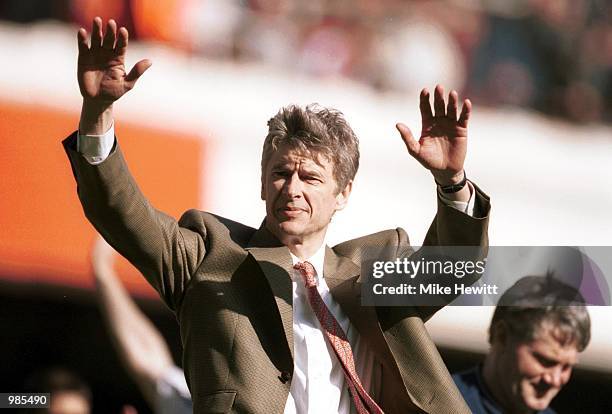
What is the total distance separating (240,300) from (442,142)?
0.49 meters

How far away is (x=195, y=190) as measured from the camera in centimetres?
404

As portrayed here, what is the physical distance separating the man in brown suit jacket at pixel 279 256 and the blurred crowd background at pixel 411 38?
1.74 m

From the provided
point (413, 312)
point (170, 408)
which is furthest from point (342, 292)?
point (170, 408)

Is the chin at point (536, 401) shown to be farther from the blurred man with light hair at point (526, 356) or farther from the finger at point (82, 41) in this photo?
the finger at point (82, 41)

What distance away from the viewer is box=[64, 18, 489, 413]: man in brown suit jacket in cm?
220

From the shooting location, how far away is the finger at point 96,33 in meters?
2.11

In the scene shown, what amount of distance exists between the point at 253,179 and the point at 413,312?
1786 mm

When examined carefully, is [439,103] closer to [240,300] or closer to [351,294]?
[351,294]

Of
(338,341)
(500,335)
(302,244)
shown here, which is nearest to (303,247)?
(302,244)

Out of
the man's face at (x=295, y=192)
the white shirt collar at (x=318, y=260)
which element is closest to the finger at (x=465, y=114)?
the man's face at (x=295, y=192)

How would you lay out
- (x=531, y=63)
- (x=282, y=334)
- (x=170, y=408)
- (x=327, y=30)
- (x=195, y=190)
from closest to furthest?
(x=282, y=334), (x=170, y=408), (x=195, y=190), (x=327, y=30), (x=531, y=63)

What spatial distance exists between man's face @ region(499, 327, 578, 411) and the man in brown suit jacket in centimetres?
80

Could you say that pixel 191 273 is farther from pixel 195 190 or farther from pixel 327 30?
pixel 327 30

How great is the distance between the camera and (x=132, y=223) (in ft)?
7.26
